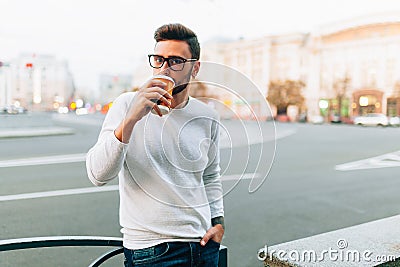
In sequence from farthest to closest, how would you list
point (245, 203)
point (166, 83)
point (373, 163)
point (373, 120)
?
1. point (373, 120)
2. point (373, 163)
3. point (245, 203)
4. point (166, 83)

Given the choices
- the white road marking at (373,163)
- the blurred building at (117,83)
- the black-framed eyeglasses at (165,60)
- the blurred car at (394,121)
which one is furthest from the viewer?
the blurred car at (394,121)

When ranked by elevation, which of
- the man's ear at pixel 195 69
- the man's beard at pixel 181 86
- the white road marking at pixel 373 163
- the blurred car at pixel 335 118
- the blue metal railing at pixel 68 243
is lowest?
the blurred car at pixel 335 118

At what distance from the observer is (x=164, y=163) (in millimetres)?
1271

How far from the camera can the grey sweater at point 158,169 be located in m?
1.23

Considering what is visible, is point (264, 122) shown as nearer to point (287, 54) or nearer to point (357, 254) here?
point (357, 254)

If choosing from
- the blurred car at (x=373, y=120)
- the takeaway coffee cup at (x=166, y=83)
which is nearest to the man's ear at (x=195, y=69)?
the takeaway coffee cup at (x=166, y=83)

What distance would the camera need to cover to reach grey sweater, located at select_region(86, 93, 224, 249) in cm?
123

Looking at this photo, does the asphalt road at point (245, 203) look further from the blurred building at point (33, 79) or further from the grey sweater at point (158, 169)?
the blurred building at point (33, 79)

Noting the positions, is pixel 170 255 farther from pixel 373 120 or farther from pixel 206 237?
pixel 373 120

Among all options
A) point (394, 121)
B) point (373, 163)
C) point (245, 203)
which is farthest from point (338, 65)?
point (245, 203)

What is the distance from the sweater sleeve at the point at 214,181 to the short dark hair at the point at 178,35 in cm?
32

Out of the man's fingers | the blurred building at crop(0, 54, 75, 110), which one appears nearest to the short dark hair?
the man's fingers

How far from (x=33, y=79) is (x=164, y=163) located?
19.9 m

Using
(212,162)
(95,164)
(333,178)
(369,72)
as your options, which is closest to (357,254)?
(212,162)
